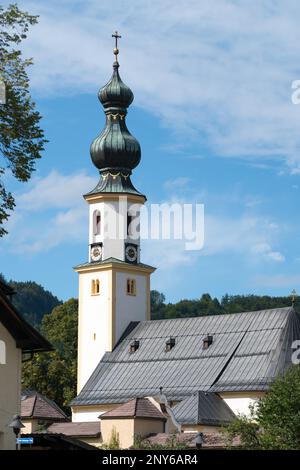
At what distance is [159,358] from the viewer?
75.1 m

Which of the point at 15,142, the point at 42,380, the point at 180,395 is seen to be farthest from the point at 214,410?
the point at 15,142

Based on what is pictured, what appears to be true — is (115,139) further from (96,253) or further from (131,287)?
(131,287)

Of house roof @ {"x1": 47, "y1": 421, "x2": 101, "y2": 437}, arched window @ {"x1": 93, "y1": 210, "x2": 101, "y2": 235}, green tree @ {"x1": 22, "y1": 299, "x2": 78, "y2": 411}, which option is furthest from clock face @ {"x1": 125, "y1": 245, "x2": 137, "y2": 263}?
house roof @ {"x1": 47, "y1": 421, "x2": 101, "y2": 437}

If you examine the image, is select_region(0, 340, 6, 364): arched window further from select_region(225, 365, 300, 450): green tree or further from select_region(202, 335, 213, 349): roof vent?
select_region(202, 335, 213, 349): roof vent

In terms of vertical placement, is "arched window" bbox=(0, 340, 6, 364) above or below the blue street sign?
above

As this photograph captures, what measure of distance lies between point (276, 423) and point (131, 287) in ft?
113

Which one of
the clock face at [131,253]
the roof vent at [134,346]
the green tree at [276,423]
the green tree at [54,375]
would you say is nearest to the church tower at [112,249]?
the clock face at [131,253]

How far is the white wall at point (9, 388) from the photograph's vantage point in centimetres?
3175

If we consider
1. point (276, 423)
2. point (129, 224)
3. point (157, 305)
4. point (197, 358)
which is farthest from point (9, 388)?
point (157, 305)

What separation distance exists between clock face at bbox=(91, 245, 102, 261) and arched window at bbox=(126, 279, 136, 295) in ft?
8.34

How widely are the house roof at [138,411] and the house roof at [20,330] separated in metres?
29.0

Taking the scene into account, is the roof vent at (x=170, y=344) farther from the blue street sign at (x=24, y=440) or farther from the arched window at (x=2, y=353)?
the blue street sign at (x=24, y=440)

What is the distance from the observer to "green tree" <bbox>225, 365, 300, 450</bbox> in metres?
46.6
